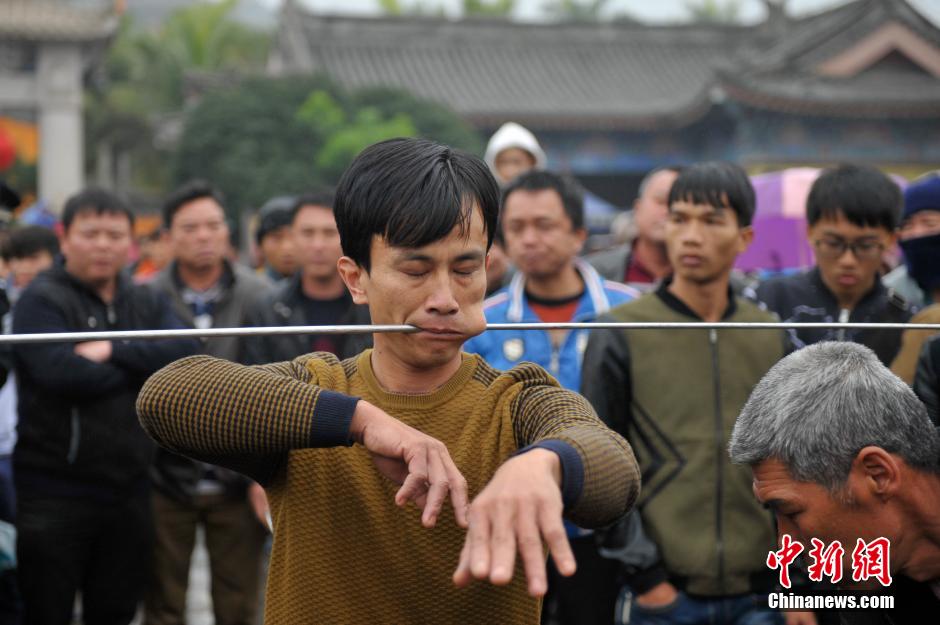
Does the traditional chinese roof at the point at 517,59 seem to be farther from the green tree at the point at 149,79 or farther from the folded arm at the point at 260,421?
the folded arm at the point at 260,421

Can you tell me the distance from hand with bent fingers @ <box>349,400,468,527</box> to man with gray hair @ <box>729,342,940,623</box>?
2.42ft

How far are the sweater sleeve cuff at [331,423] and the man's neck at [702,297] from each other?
1.92m

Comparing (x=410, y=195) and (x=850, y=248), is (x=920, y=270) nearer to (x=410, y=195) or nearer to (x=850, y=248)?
(x=850, y=248)

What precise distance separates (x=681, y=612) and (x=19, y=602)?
2.38 metres

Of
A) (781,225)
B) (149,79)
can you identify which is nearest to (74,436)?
(781,225)

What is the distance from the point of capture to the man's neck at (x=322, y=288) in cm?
505

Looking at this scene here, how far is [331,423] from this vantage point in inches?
78.4

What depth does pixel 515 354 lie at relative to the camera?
4.14 m

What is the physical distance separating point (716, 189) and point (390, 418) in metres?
2.11

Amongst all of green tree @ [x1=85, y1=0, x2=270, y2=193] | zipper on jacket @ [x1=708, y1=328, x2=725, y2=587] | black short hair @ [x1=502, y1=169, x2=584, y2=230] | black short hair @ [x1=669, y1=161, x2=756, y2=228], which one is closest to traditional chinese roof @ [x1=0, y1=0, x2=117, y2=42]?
green tree @ [x1=85, y1=0, x2=270, y2=193]

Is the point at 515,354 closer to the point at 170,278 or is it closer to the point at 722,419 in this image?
the point at 722,419

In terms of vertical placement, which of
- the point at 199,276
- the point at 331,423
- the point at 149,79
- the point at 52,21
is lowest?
the point at 331,423

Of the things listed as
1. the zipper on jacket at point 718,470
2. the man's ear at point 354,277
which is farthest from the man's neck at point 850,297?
the man's ear at point 354,277

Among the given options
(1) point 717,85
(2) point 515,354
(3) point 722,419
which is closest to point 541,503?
(3) point 722,419
